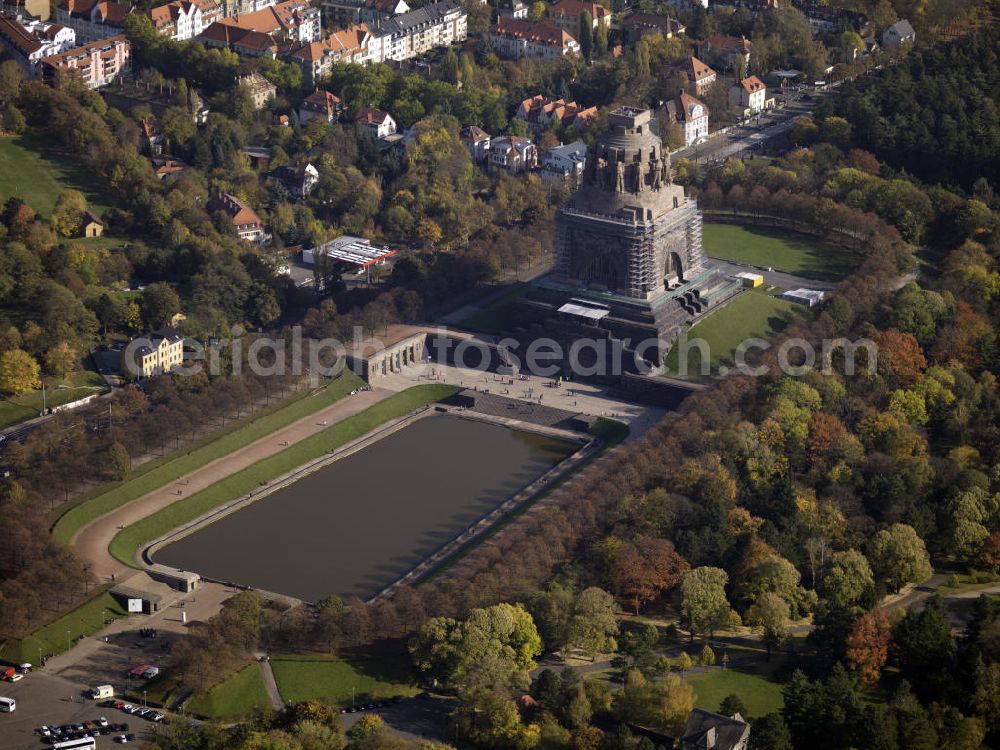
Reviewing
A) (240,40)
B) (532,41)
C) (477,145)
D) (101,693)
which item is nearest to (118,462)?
(101,693)

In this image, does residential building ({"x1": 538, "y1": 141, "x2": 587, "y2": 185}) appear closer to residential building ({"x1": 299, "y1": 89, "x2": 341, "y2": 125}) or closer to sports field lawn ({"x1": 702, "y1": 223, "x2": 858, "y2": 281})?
sports field lawn ({"x1": 702, "y1": 223, "x2": 858, "y2": 281})

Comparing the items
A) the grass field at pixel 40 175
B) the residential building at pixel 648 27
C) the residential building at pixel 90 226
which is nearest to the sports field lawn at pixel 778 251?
the residential building at pixel 648 27

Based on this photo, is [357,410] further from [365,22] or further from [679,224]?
[365,22]

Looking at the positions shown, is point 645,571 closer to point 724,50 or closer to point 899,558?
point 899,558

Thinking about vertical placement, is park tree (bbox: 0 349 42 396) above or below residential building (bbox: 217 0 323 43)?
below

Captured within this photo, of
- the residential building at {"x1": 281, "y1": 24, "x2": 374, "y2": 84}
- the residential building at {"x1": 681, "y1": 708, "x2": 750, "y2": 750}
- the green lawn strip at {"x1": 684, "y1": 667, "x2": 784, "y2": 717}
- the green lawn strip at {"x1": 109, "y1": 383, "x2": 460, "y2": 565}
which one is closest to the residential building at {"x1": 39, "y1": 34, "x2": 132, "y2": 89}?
the residential building at {"x1": 281, "y1": 24, "x2": 374, "y2": 84}

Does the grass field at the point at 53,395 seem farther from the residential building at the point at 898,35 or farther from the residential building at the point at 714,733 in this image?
the residential building at the point at 898,35

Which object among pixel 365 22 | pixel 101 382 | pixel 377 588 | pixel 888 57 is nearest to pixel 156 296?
pixel 101 382
